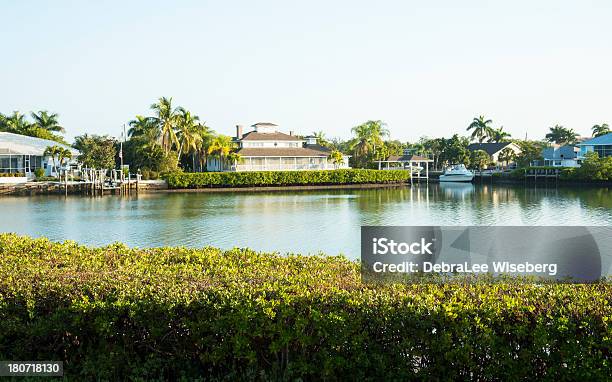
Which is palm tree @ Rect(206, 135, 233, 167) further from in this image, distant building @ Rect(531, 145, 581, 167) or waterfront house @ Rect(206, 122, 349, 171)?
distant building @ Rect(531, 145, 581, 167)

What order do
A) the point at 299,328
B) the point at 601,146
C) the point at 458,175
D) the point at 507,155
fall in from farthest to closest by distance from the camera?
the point at 507,155, the point at 458,175, the point at 601,146, the point at 299,328

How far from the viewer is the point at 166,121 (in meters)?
69.3

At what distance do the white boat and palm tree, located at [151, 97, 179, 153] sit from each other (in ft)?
125

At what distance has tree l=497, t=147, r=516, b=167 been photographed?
94000mm

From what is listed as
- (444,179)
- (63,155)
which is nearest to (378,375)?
(63,155)

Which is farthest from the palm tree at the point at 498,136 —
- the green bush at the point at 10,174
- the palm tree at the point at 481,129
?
the green bush at the point at 10,174

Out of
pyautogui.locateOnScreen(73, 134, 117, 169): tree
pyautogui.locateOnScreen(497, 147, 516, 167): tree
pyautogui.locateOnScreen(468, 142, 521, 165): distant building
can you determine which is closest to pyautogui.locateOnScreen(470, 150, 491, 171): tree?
pyautogui.locateOnScreen(497, 147, 516, 167): tree

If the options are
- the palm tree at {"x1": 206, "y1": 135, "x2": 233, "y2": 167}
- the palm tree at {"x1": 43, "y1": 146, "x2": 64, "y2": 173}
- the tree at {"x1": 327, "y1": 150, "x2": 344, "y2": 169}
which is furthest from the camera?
the tree at {"x1": 327, "y1": 150, "x2": 344, "y2": 169}

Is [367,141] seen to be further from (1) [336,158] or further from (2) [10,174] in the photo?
(2) [10,174]

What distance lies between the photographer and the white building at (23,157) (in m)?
64.4

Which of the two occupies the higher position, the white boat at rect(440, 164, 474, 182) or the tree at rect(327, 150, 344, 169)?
the tree at rect(327, 150, 344, 169)

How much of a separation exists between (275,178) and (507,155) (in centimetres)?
4173

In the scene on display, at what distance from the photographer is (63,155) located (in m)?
63.1

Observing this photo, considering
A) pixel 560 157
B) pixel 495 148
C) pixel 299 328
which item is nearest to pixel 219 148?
pixel 495 148
